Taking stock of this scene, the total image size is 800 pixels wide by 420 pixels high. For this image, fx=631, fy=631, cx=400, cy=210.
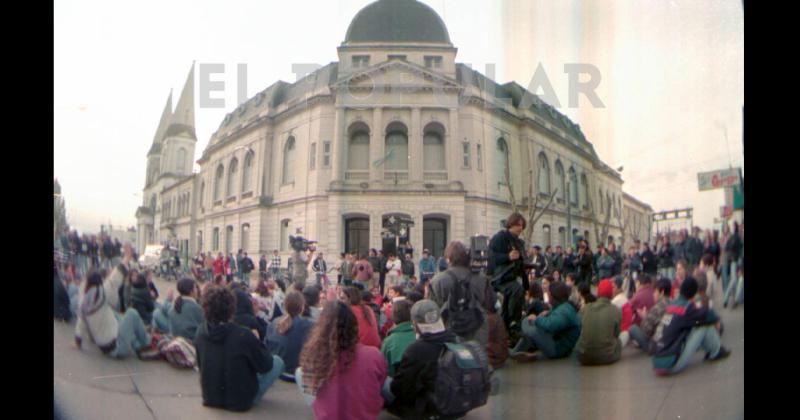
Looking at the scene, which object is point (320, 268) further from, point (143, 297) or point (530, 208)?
point (530, 208)

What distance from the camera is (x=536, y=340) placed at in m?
2.57

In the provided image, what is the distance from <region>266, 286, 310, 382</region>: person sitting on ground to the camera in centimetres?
254

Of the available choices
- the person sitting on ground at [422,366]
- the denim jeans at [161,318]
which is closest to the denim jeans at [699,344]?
the person sitting on ground at [422,366]

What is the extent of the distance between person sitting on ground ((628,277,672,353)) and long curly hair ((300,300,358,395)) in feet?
3.94

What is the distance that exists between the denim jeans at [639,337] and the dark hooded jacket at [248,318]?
1.55 m

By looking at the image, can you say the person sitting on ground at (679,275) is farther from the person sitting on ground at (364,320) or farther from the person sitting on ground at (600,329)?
the person sitting on ground at (364,320)

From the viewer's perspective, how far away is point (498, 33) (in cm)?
259

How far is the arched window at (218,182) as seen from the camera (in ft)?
9.13

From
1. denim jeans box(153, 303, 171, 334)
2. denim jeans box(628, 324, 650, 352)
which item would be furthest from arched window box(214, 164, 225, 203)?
denim jeans box(628, 324, 650, 352)

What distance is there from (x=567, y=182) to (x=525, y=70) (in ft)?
1.66

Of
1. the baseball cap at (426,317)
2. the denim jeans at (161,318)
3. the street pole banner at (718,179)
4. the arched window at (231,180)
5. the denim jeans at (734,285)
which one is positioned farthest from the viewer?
the denim jeans at (734,285)

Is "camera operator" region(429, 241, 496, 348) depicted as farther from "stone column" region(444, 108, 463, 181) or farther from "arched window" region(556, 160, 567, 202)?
"arched window" region(556, 160, 567, 202)

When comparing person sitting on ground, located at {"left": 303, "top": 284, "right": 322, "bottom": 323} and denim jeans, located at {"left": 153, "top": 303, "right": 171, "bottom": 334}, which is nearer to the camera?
person sitting on ground, located at {"left": 303, "top": 284, "right": 322, "bottom": 323}
